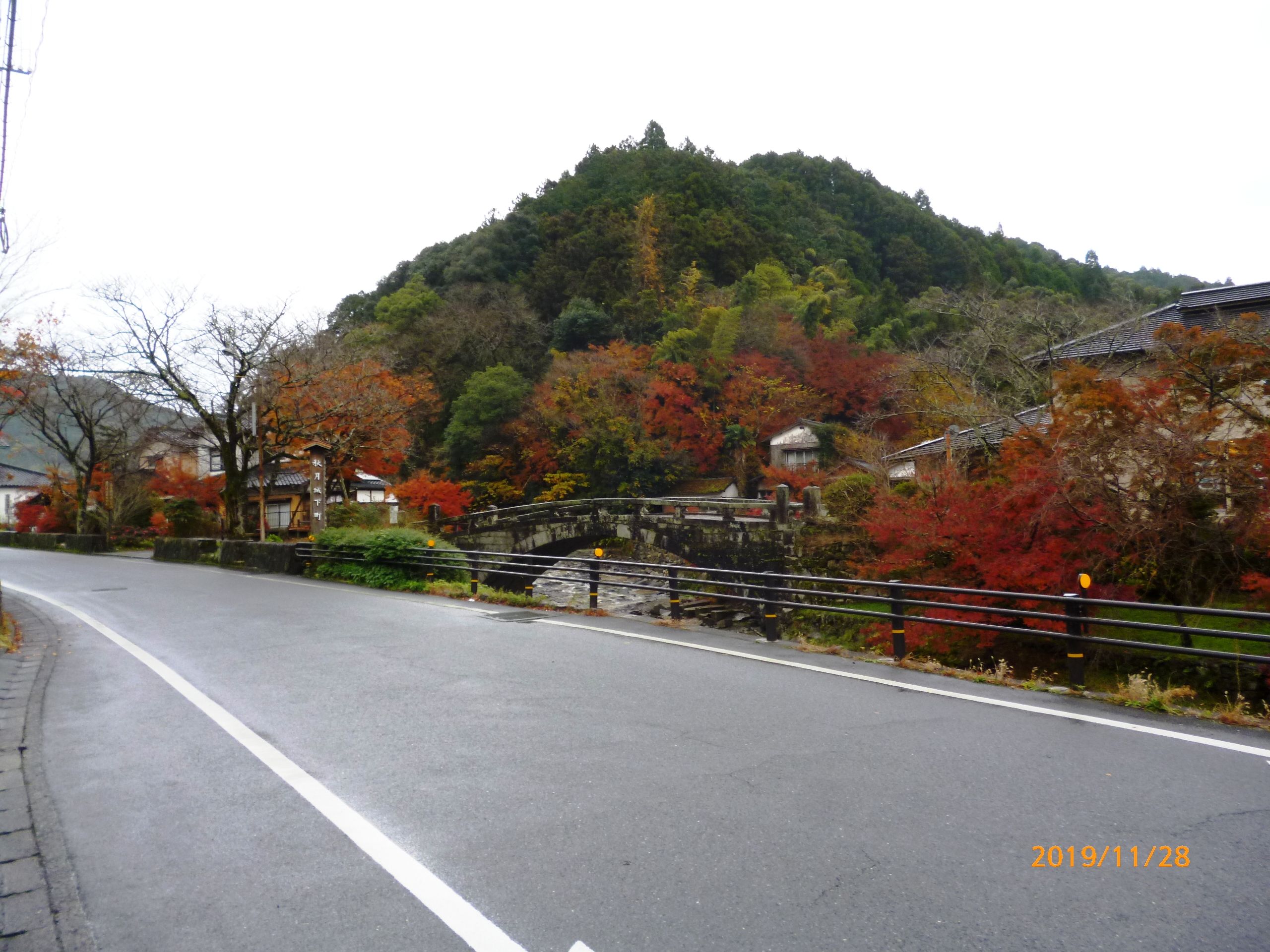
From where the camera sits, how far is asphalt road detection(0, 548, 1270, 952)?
10.7 feet

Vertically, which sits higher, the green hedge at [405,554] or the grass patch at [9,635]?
the green hedge at [405,554]

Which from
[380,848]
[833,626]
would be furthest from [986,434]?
[380,848]

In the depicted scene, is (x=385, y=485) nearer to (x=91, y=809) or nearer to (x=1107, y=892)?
(x=91, y=809)

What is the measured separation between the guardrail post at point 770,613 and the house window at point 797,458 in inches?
1085

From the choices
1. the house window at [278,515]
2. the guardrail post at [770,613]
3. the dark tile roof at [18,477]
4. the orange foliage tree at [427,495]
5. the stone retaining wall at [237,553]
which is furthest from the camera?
the dark tile roof at [18,477]

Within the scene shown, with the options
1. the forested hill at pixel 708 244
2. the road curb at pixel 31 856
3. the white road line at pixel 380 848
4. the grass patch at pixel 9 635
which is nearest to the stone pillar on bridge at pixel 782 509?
the grass patch at pixel 9 635

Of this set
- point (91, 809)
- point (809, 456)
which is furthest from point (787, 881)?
point (809, 456)

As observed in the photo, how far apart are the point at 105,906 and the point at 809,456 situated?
1476 inches

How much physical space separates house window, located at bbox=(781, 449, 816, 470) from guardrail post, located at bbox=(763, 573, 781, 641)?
27.5m

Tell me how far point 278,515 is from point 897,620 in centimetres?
3813

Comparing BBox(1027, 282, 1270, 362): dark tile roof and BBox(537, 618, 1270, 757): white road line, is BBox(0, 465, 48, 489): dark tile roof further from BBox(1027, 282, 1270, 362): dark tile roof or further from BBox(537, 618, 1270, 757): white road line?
BBox(1027, 282, 1270, 362): dark tile roof

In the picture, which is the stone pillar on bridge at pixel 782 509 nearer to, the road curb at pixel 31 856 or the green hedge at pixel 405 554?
the green hedge at pixel 405 554

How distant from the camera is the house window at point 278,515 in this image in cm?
4038
